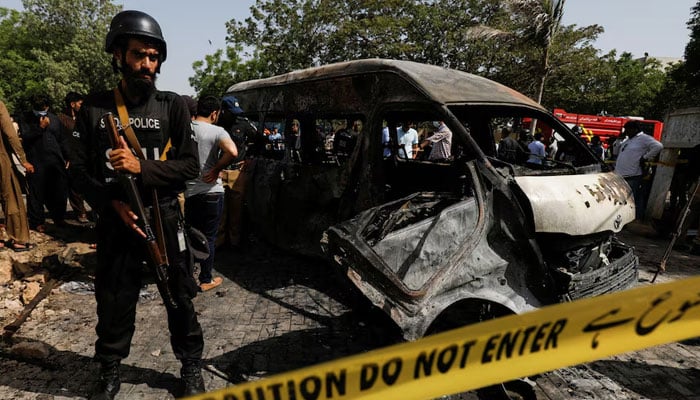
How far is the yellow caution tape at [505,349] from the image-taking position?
1268 millimetres

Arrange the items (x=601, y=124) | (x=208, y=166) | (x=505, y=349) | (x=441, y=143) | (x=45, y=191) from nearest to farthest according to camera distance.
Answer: (x=505, y=349) → (x=208, y=166) → (x=45, y=191) → (x=441, y=143) → (x=601, y=124)

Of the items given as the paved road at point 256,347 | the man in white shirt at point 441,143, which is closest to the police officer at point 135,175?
the paved road at point 256,347

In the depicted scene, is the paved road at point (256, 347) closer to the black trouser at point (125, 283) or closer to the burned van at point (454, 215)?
the burned van at point (454, 215)

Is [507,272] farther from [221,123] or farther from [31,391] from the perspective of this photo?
[221,123]

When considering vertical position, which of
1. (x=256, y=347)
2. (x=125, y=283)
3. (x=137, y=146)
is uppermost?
(x=137, y=146)

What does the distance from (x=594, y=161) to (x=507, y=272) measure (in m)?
1.77

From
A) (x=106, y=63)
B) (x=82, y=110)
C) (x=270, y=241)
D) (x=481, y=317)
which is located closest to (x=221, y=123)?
(x=270, y=241)

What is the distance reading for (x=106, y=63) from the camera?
1342 inches

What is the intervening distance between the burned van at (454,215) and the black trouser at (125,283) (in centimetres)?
93

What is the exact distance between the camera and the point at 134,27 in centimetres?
219

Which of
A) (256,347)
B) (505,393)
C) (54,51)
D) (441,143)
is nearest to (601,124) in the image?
(441,143)

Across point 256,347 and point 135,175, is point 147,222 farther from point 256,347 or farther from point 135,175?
point 256,347

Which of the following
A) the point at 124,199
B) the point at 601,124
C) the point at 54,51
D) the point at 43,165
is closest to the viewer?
the point at 124,199

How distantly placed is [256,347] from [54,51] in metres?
41.0
